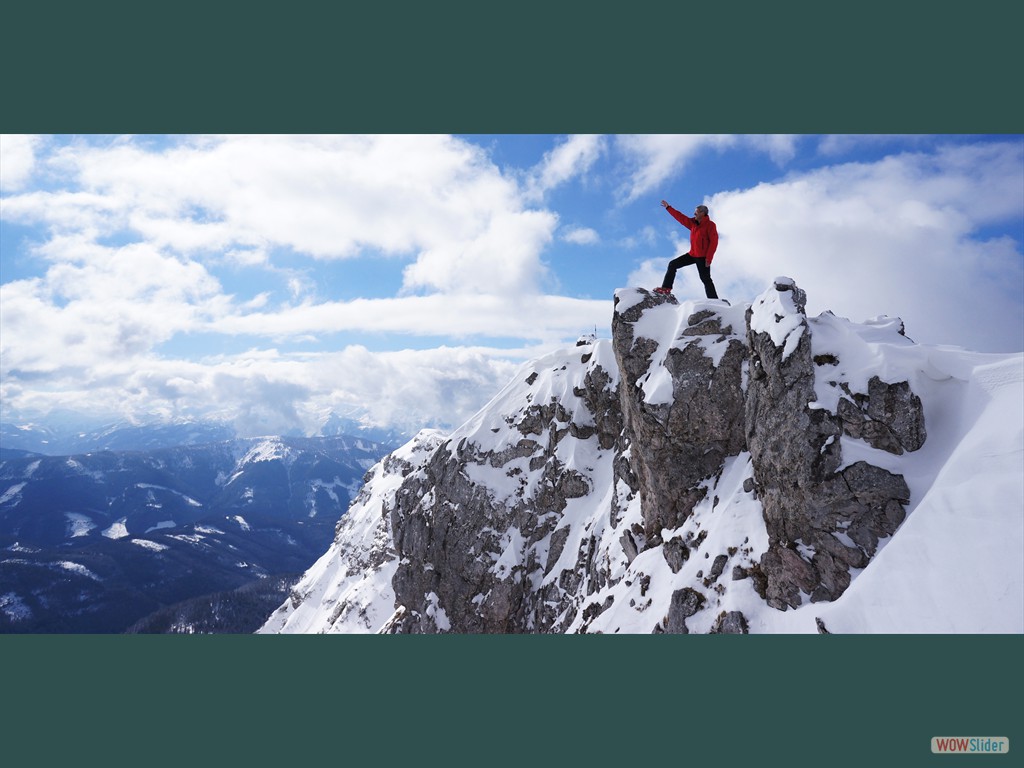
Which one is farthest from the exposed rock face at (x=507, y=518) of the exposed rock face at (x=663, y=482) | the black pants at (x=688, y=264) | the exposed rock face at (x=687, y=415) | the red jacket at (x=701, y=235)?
the red jacket at (x=701, y=235)

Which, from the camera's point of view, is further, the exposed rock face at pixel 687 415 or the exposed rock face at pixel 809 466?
the exposed rock face at pixel 687 415

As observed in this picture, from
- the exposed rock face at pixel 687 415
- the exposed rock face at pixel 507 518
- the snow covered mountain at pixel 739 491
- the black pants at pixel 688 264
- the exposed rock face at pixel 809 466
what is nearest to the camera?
the snow covered mountain at pixel 739 491

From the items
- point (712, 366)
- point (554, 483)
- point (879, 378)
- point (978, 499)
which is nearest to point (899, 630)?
point (978, 499)

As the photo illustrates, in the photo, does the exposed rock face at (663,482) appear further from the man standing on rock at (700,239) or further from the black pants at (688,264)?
the man standing on rock at (700,239)

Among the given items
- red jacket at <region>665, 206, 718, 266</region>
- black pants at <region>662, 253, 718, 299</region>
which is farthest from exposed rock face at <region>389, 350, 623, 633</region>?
red jacket at <region>665, 206, 718, 266</region>

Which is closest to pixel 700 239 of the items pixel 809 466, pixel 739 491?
pixel 809 466

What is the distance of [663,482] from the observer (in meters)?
31.8

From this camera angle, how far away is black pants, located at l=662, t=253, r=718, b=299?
20.7m

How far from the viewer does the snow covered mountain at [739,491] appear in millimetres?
11539

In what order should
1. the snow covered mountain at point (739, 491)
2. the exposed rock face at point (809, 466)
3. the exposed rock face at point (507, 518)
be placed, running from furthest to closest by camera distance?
the exposed rock face at point (507, 518) < the exposed rock face at point (809, 466) < the snow covered mountain at point (739, 491)

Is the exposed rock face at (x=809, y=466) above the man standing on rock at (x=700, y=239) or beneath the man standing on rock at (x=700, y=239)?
beneath

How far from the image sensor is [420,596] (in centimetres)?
5472

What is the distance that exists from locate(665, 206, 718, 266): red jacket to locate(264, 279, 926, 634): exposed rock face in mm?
5009

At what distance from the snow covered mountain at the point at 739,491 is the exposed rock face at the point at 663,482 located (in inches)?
4.5
